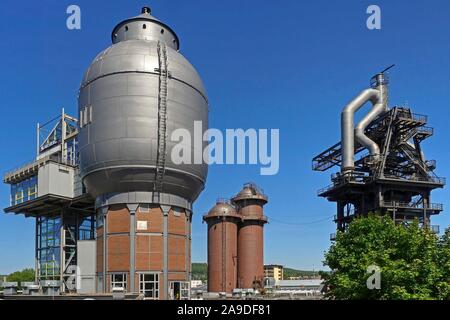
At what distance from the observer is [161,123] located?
128 ft

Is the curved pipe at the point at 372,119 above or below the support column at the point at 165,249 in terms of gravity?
above

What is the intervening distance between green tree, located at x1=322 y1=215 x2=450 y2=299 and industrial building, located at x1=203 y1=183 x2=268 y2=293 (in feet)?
140

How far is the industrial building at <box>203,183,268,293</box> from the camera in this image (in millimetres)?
76250

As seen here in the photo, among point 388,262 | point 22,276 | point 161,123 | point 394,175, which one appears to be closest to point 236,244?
point 394,175

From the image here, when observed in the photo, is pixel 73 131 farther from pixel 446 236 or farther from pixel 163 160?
pixel 446 236

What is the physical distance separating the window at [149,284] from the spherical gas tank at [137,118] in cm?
731

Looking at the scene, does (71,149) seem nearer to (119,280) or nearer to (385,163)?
(119,280)

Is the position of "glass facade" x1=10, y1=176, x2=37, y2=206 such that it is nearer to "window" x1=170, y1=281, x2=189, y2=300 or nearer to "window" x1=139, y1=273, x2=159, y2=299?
"window" x1=139, y1=273, x2=159, y2=299

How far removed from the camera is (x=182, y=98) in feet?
135

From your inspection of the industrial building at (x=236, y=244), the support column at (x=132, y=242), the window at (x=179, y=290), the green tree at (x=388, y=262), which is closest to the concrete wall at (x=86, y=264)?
the support column at (x=132, y=242)

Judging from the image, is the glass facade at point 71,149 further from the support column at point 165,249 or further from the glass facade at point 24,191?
the support column at point 165,249

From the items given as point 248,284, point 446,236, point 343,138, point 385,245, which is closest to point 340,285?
point 385,245

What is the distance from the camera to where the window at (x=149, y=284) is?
130ft
